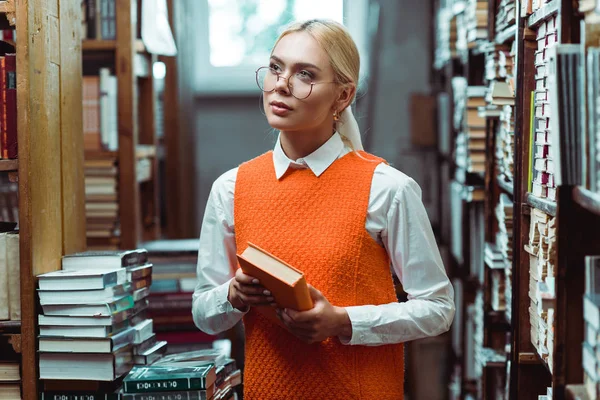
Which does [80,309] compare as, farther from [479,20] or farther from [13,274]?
[479,20]

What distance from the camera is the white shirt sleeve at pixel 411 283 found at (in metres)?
1.56

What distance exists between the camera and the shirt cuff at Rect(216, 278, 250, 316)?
165cm

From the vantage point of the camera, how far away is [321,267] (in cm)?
159

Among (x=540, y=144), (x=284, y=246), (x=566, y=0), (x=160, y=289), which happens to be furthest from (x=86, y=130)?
(x=566, y=0)

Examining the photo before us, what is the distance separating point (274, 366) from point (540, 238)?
2.30ft

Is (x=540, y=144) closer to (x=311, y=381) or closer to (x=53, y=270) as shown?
(x=311, y=381)

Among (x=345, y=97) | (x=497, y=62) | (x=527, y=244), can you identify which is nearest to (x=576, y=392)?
(x=527, y=244)

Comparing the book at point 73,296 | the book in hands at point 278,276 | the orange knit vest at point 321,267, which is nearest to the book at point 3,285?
the book at point 73,296

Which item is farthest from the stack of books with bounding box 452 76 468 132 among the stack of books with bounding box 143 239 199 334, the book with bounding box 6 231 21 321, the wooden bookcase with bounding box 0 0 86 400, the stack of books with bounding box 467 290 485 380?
the book with bounding box 6 231 21 321

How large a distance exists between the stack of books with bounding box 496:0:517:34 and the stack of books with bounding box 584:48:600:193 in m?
1.00

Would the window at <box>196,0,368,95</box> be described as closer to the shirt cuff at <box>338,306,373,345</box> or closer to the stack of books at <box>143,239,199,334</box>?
the stack of books at <box>143,239,199,334</box>

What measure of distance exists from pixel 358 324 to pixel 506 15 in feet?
4.09

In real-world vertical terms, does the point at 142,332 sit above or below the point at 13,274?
below

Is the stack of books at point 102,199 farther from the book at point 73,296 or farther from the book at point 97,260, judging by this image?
the book at point 73,296
